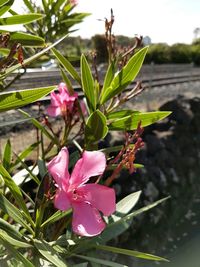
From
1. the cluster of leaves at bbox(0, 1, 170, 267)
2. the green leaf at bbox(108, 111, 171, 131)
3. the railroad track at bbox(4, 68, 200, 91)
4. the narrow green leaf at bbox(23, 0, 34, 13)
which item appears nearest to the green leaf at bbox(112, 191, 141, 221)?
the cluster of leaves at bbox(0, 1, 170, 267)

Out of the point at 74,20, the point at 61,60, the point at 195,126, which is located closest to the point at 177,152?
the point at 195,126

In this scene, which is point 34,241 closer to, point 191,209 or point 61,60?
point 61,60

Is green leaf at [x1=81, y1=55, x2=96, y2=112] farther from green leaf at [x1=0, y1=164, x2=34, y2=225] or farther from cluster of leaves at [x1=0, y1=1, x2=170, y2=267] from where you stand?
green leaf at [x1=0, y1=164, x2=34, y2=225]

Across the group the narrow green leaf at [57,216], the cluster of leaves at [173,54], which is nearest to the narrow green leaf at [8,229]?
the narrow green leaf at [57,216]

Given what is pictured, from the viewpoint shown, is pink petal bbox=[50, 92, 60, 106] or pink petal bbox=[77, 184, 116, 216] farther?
pink petal bbox=[50, 92, 60, 106]

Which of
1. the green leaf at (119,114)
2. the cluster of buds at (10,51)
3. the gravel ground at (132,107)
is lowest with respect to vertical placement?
the gravel ground at (132,107)

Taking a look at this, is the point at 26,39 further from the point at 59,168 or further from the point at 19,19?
Answer: the point at 59,168

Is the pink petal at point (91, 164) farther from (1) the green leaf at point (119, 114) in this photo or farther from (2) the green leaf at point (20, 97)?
(1) the green leaf at point (119, 114)
